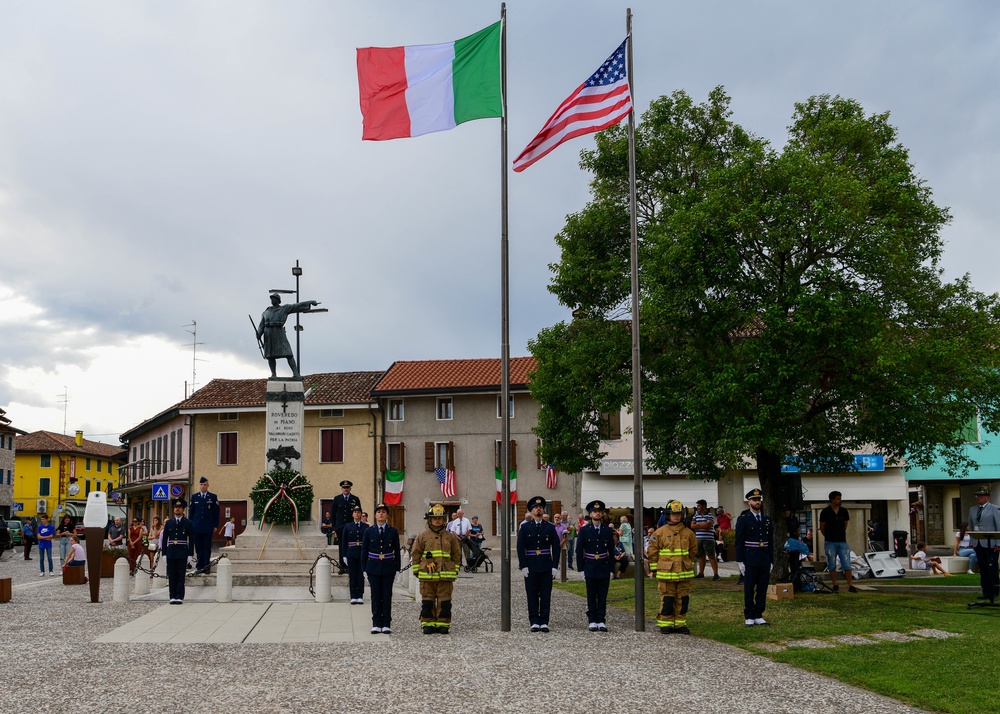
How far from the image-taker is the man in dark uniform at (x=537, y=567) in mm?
14500

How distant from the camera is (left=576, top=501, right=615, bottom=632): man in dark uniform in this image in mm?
14484

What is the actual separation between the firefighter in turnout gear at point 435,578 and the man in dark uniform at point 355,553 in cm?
275

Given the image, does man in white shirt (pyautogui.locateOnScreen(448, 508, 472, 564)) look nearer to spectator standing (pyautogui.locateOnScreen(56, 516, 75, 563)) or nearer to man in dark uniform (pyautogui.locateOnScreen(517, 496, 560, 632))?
spectator standing (pyautogui.locateOnScreen(56, 516, 75, 563))

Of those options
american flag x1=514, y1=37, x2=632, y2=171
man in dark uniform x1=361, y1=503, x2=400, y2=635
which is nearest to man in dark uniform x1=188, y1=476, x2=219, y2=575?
man in dark uniform x1=361, y1=503, x2=400, y2=635

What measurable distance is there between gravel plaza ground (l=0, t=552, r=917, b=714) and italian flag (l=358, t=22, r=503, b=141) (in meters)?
7.68

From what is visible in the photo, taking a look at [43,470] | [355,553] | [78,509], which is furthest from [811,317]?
[43,470]

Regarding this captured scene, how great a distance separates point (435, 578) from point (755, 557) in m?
4.72

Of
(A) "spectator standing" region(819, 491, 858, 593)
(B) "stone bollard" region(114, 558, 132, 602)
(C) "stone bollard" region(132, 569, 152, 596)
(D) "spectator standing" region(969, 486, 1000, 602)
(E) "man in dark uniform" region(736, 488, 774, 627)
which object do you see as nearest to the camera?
(E) "man in dark uniform" region(736, 488, 774, 627)

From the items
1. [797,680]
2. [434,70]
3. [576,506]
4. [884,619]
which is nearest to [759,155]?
[434,70]

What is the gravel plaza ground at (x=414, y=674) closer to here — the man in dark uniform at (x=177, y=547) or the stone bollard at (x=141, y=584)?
the man in dark uniform at (x=177, y=547)

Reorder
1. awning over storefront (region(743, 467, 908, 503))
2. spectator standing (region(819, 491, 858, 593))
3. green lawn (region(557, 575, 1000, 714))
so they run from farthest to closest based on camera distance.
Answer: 1. awning over storefront (region(743, 467, 908, 503))
2. spectator standing (region(819, 491, 858, 593))
3. green lawn (region(557, 575, 1000, 714))

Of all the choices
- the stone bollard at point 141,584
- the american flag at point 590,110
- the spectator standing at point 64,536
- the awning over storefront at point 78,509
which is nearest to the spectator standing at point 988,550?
the american flag at point 590,110

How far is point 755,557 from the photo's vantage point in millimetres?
14648

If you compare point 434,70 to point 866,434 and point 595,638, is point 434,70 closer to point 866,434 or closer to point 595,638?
point 595,638
